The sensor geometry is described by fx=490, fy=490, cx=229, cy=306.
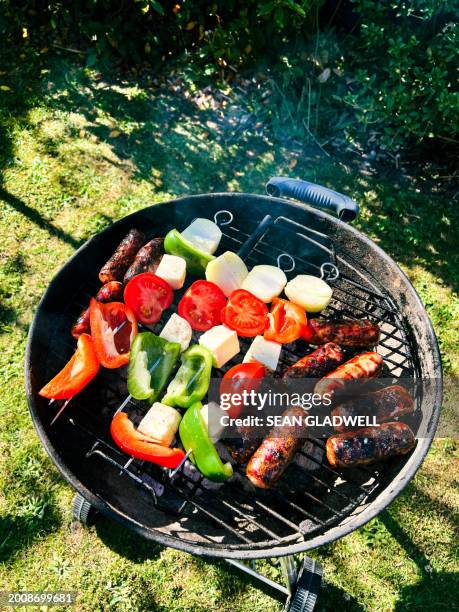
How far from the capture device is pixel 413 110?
5.79 meters

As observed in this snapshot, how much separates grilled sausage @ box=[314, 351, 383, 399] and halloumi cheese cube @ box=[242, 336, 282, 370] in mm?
351

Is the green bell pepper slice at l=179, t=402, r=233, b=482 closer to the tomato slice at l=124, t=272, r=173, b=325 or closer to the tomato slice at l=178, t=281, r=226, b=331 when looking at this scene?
the tomato slice at l=178, t=281, r=226, b=331

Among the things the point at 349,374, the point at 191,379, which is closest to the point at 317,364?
the point at 349,374

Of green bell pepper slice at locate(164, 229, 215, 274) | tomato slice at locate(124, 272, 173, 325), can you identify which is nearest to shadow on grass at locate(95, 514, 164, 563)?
tomato slice at locate(124, 272, 173, 325)

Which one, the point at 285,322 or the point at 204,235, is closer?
the point at 285,322

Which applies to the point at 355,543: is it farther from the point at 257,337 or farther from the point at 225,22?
the point at 225,22

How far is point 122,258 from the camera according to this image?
3.77 metres

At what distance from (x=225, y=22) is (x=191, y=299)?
488cm

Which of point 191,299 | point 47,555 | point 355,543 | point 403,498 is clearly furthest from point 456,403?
point 47,555

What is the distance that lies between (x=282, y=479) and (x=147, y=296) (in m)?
1.60

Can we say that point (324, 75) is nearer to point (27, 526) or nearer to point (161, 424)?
point (161, 424)

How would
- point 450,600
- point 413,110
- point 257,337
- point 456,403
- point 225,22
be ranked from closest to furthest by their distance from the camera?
1. point 257,337
2. point 450,600
3. point 456,403
4. point 413,110
5. point 225,22

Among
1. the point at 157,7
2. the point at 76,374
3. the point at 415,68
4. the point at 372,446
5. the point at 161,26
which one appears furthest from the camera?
the point at 161,26

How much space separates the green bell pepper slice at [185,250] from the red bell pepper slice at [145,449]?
1349 millimetres
